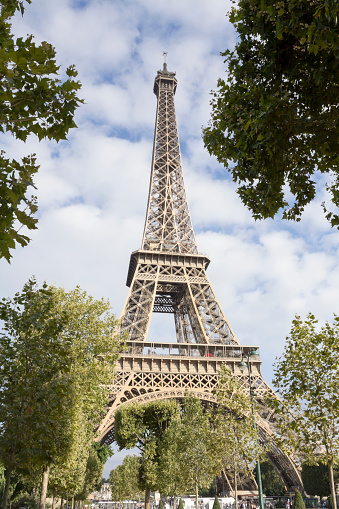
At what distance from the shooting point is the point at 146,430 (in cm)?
3650

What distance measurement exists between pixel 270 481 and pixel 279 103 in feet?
241

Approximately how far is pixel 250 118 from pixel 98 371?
17994mm

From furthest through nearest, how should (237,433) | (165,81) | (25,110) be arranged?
(165,81)
(237,433)
(25,110)

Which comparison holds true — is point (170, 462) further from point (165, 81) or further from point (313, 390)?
point (165, 81)

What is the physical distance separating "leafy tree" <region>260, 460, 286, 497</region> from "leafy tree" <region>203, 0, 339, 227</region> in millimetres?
68754

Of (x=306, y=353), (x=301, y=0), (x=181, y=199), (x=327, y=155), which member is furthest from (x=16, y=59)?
(x=181, y=199)

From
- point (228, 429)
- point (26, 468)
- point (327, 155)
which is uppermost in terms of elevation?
point (327, 155)

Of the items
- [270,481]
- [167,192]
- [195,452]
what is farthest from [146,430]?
[270,481]

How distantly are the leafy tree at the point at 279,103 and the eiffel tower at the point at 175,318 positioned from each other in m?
26.2

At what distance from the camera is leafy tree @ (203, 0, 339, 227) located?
6207 millimetres

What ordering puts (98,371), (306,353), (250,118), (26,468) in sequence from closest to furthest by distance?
(250,118)
(26,468)
(306,353)
(98,371)

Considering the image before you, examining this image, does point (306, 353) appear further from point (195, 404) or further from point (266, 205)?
point (195, 404)

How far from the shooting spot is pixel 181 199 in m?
59.6

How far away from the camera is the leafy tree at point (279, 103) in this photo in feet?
20.4
